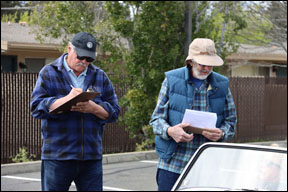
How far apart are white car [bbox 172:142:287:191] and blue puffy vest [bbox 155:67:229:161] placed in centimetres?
82

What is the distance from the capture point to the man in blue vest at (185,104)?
4.80m

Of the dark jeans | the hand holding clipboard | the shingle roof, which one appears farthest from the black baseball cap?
the shingle roof

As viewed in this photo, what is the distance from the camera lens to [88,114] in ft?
15.4

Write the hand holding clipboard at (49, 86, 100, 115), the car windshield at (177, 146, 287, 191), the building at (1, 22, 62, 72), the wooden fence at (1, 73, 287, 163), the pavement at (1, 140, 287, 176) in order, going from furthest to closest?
the building at (1, 22, 62, 72)
the wooden fence at (1, 73, 287, 163)
the pavement at (1, 140, 287, 176)
the hand holding clipboard at (49, 86, 100, 115)
the car windshield at (177, 146, 287, 191)

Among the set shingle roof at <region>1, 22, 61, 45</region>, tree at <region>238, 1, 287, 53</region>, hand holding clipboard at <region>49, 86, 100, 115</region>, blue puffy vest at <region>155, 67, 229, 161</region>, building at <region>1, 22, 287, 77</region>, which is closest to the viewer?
hand holding clipboard at <region>49, 86, 100, 115</region>

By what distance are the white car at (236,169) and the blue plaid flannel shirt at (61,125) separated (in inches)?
41.0

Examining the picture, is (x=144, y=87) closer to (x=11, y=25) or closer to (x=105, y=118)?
(x=105, y=118)

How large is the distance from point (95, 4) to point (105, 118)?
13277 millimetres

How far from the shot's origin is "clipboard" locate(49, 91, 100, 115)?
439cm

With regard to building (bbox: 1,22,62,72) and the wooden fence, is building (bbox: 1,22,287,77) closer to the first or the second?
building (bbox: 1,22,62,72)

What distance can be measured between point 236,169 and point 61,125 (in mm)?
1543

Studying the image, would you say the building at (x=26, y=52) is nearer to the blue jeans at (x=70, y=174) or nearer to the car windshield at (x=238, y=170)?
the blue jeans at (x=70, y=174)

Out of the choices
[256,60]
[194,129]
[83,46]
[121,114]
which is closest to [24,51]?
[121,114]

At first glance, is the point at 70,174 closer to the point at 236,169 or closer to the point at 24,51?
the point at 236,169
